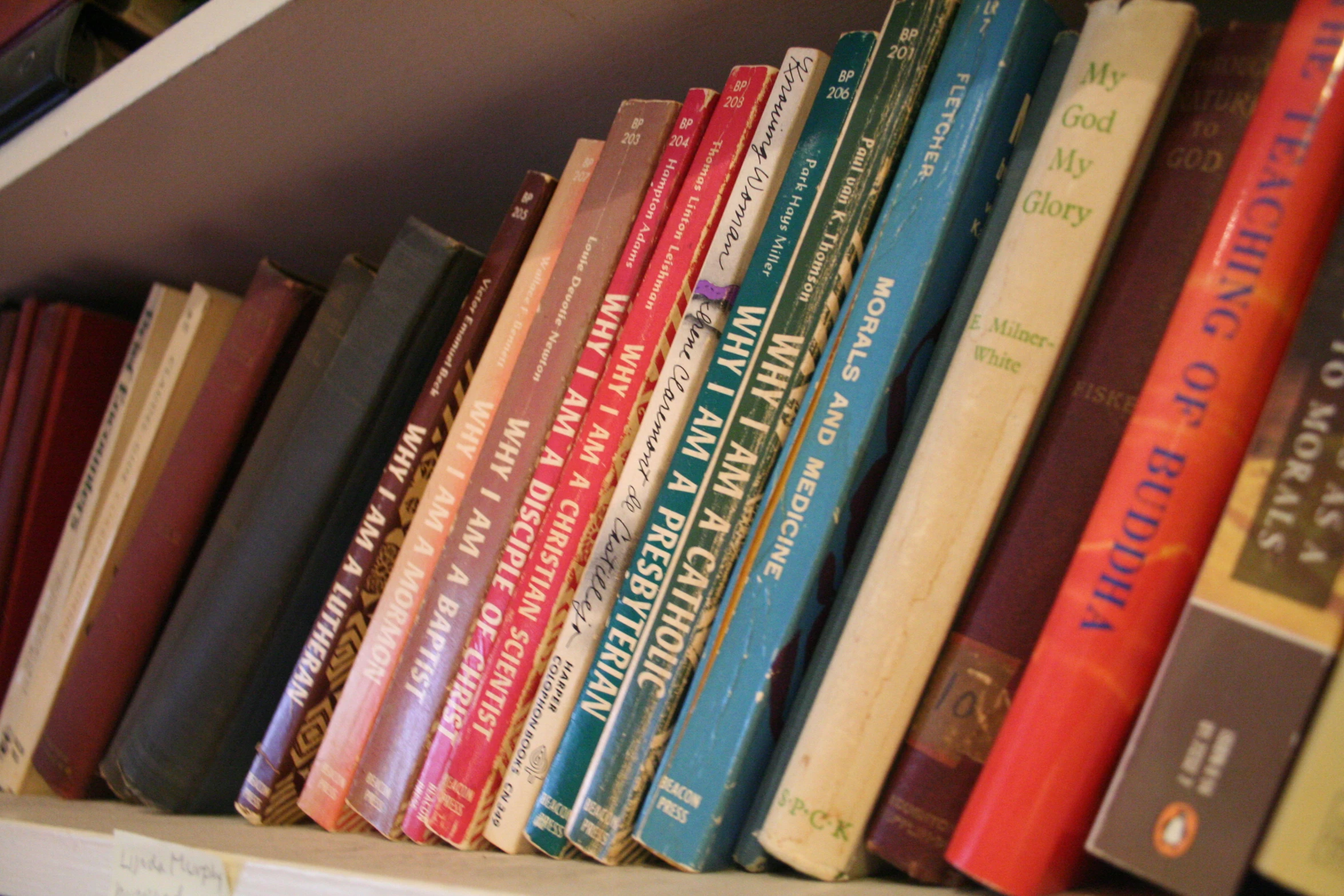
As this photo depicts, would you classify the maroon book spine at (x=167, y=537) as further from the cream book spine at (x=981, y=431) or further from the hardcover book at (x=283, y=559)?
the cream book spine at (x=981, y=431)

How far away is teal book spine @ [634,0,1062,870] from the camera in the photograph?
0.36 m

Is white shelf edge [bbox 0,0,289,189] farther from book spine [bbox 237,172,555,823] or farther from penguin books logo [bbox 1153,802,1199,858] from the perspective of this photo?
penguin books logo [bbox 1153,802,1199,858]

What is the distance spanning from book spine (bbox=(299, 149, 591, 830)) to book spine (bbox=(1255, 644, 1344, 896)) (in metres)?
0.40

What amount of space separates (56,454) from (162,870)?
50 centimetres

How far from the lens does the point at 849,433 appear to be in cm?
37

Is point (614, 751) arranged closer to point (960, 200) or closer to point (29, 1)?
point (960, 200)

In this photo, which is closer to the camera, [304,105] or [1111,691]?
[1111,691]

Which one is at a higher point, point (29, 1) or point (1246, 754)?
point (29, 1)

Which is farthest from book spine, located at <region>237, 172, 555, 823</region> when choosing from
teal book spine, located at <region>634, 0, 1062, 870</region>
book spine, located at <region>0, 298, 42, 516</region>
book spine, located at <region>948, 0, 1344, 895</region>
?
book spine, located at <region>0, 298, 42, 516</region>

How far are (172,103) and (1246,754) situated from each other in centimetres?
69

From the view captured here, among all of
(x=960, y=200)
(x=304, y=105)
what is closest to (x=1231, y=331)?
(x=960, y=200)

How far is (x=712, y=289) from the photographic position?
432mm

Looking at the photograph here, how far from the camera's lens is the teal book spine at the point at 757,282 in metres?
0.41

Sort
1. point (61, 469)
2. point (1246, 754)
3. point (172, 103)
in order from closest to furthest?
point (1246, 754), point (172, 103), point (61, 469)
